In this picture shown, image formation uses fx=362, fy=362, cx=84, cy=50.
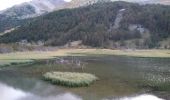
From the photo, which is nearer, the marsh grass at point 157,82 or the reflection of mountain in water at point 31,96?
the reflection of mountain in water at point 31,96

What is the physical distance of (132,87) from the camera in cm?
6944

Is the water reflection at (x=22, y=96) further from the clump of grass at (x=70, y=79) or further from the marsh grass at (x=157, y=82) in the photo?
the marsh grass at (x=157, y=82)

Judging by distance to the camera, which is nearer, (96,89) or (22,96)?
(22,96)

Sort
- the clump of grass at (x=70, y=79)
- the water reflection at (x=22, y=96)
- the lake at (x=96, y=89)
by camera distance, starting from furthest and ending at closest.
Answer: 1. the clump of grass at (x=70, y=79)
2. the lake at (x=96, y=89)
3. the water reflection at (x=22, y=96)

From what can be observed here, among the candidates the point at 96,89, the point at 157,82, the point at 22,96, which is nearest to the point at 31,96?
the point at 22,96

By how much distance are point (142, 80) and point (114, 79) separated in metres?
6.11

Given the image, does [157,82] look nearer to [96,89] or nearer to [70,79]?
[96,89]

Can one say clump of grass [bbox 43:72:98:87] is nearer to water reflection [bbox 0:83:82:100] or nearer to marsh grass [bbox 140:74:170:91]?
water reflection [bbox 0:83:82:100]

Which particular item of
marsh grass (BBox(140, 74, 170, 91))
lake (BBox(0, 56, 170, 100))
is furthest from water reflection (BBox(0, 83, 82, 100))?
marsh grass (BBox(140, 74, 170, 91))

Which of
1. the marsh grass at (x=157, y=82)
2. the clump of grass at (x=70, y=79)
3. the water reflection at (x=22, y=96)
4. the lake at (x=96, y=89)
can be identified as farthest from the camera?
the clump of grass at (x=70, y=79)

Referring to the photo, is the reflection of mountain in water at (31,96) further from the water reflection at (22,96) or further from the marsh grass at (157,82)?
the marsh grass at (157,82)

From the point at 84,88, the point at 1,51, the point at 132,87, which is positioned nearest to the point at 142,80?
the point at 132,87

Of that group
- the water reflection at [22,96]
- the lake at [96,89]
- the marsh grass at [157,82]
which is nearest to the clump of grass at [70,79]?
the lake at [96,89]

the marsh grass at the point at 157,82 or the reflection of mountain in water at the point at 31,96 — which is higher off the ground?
the reflection of mountain in water at the point at 31,96
